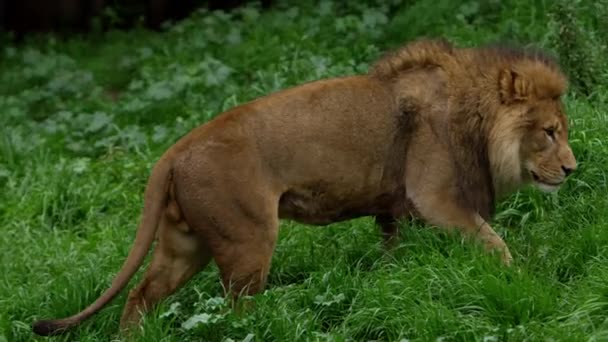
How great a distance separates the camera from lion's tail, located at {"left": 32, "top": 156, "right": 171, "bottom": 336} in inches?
232

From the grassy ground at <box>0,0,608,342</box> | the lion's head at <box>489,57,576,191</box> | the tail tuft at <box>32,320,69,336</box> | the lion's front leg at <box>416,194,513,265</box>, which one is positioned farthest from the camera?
the lion's head at <box>489,57,576,191</box>

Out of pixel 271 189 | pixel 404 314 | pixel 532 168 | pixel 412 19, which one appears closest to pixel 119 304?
pixel 271 189

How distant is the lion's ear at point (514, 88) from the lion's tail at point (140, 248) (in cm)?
158

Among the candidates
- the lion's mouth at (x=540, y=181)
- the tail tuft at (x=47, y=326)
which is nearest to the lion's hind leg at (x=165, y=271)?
the tail tuft at (x=47, y=326)

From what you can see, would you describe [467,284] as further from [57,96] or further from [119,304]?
[57,96]

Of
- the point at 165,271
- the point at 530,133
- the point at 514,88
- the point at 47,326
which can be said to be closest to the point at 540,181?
the point at 530,133

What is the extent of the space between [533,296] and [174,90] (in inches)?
215

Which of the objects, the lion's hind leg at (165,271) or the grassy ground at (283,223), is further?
the lion's hind leg at (165,271)

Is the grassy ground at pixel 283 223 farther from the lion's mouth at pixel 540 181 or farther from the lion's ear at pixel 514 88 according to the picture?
the lion's ear at pixel 514 88

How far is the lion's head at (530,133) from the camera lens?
A: 6227 millimetres

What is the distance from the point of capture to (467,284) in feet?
18.4

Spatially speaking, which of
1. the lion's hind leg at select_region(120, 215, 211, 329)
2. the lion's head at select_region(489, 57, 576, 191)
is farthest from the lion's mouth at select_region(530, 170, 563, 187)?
the lion's hind leg at select_region(120, 215, 211, 329)

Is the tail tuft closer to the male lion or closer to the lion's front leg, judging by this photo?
the male lion

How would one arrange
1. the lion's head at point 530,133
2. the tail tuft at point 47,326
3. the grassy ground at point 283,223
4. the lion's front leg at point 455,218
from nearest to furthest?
the grassy ground at point 283,223 → the tail tuft at point 47,326 → the lion's front leg at point 455,218 → the lion's head at point 530,133
